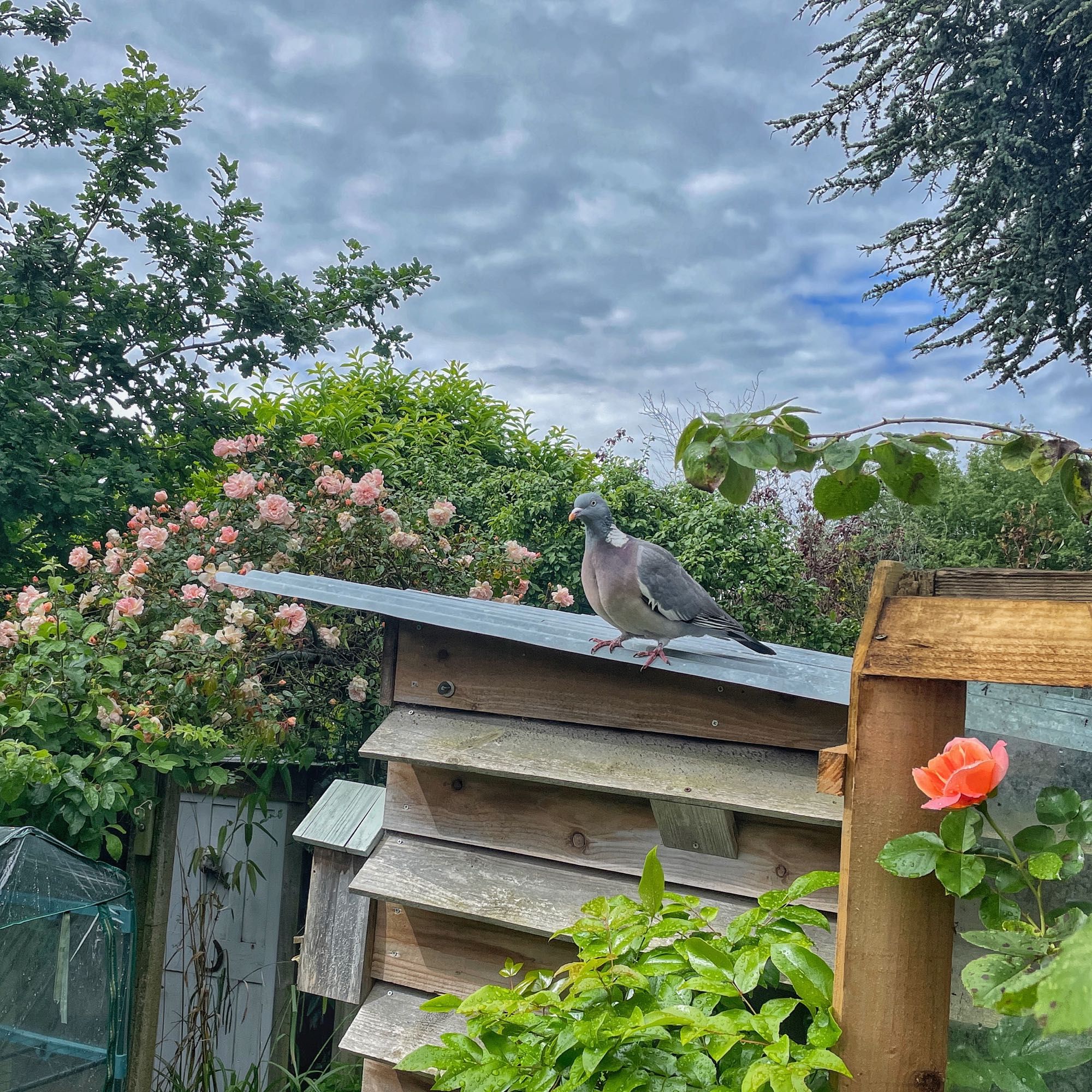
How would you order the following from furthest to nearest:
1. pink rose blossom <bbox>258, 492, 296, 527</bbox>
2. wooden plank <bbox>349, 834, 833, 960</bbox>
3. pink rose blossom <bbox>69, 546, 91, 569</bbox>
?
1. pink rose blossom <bbox>258, 492, 296, 527</bbox>
2. pink rose blossom <bbox>69, 546, 91, 569</bbox>
3. wooden plank <bbox>349, 834, 833, 960</bbox>

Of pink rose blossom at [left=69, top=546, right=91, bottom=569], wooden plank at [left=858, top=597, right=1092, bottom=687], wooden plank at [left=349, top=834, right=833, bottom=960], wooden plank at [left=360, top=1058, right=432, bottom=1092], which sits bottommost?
wooden plank at [left=360, top=1058, right=432, bottom=1092]

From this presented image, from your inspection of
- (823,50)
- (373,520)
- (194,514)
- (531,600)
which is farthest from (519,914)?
(823,50)

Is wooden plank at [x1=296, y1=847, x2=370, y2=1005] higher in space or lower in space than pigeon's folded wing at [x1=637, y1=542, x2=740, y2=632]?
lower

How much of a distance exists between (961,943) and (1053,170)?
11392mm

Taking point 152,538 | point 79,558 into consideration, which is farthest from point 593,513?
point 79,558

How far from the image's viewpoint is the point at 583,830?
7.74 ft

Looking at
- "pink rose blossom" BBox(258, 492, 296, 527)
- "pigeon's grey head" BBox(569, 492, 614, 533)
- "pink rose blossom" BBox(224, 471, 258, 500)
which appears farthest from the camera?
"pink rose blossom" BBox(224, 471, 258, 500)

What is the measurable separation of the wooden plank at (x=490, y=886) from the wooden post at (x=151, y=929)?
124cm

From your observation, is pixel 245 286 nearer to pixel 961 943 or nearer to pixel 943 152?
pixel 961 943

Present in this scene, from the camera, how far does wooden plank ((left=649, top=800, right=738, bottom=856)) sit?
2082 millimetres

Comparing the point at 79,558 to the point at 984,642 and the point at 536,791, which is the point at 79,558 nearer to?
the point at 536,791

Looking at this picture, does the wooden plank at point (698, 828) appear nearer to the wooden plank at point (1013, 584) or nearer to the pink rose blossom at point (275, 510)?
the wooden plank at point (1013, 584)

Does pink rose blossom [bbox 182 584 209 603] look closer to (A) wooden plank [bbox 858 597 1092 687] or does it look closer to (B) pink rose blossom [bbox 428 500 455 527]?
(B) pink rose blossom [bbox 428 500 455 527]

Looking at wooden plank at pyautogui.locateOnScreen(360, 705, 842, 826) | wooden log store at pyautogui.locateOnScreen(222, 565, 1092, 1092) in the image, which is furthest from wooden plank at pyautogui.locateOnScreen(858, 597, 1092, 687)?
wooden plank at pyautogui.locateOnScreen(360, 705, 842, 826)
